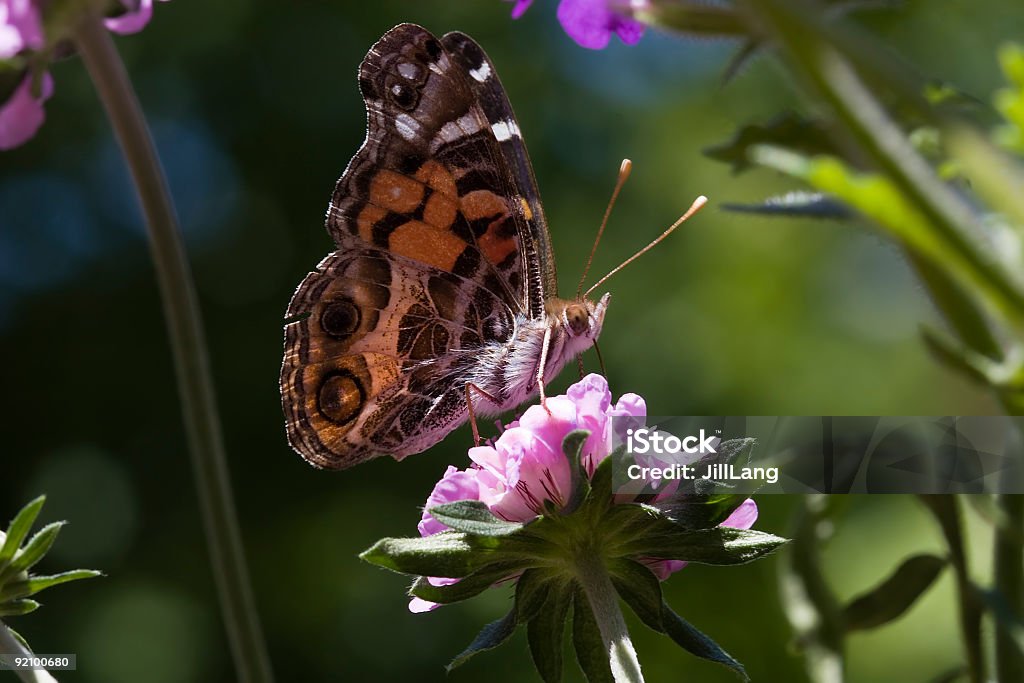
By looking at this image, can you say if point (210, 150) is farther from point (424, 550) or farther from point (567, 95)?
point (424, 550)

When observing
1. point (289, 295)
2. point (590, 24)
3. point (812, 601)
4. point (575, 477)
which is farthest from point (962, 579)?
point (289, 295)

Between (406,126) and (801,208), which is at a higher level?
(406,126)

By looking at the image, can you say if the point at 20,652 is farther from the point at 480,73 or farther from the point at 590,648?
the point at 480,73

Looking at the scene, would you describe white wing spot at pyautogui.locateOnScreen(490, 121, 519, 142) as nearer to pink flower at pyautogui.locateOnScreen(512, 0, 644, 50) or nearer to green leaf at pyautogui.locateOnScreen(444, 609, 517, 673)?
pink flower at pyautogui.locateOnScreen(512, 0, 644, 50)

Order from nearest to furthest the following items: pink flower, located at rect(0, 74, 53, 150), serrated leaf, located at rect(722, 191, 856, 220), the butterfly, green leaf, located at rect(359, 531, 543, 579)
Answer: serrated leaf, located at rect(722, 191, 856, 220) → green leaf, located at rect(359, 531, 543, 579) → pink flower, located at rect(0, 74, 53, 150) → the butterfly

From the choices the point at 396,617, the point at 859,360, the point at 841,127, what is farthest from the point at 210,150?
the point at 841,127

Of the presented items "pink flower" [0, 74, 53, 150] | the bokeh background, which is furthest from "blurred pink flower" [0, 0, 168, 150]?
the bokeh background

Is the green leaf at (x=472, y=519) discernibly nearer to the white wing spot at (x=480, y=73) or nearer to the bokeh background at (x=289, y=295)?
the white wing spot at (x=480, y=73)
